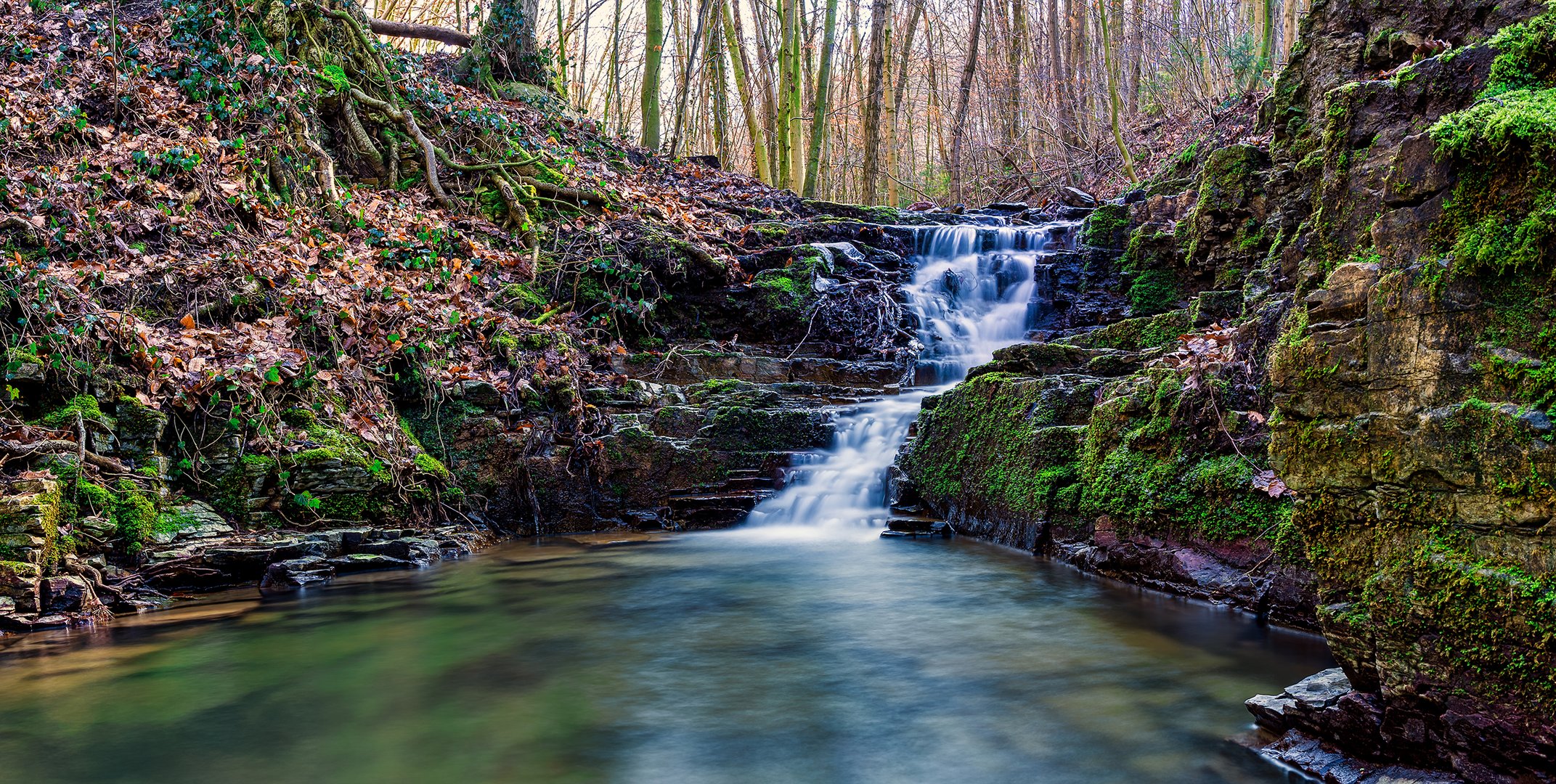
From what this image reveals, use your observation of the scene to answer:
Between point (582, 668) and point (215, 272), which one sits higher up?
point (215, 272)

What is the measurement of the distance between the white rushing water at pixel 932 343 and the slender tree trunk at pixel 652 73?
17.6ft

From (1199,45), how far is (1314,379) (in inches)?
754

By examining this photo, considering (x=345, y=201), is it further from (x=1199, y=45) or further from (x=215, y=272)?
(x=1199, y=45)

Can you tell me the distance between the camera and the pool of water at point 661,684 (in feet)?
11.8

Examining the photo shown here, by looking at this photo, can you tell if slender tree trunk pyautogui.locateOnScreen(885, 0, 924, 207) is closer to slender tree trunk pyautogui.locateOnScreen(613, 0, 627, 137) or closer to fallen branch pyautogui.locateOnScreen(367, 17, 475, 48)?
slender tree trunk pyautogui.locateOnScreen(613, 0, 627, 137)

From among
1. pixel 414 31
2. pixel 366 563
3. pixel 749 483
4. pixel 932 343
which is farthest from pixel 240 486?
pixel 414 31

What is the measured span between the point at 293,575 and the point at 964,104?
1705 centimetres

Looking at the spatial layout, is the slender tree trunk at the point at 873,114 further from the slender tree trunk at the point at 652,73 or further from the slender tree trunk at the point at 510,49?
the slender tree trunk at the point at 510,49

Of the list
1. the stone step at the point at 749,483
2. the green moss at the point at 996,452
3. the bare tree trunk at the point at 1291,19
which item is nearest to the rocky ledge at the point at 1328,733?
the green moss at the point at 996,452

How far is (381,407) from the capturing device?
8547mm

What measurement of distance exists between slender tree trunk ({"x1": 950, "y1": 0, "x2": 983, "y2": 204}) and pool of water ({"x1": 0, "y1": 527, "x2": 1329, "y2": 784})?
14.9m

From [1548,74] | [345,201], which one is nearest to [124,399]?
[345,201]

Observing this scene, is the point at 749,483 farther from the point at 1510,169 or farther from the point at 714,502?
the point at 1510,169

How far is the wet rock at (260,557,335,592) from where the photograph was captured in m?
6.72
